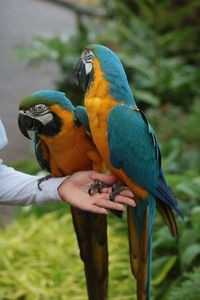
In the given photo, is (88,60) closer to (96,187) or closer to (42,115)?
(42,115)

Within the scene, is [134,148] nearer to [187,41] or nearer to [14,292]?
[14,292]

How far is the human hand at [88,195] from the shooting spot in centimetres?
93

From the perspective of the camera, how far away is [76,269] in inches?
74.0

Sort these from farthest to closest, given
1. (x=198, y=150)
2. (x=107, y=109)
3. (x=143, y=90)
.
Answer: (x=143, y=90), (x=198, y=150), (x=107, y=109)

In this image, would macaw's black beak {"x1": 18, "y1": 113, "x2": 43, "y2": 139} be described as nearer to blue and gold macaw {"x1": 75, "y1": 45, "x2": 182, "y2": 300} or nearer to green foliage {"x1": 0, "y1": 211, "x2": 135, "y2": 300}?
blue and gold macaw {"x1": 75, "y1": 45, "x2": 182, "y2": 300}

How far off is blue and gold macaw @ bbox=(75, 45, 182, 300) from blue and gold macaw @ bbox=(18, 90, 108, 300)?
54 millimetres

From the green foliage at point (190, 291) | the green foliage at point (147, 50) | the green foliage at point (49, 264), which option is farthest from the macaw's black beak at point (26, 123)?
the green foliage at point (147, 50)

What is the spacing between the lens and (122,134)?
917 mm

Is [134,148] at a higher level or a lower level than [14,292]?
higher

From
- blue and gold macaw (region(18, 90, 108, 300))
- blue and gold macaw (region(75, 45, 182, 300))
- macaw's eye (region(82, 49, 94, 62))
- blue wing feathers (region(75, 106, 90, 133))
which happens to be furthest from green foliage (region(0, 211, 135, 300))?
macaw's eye (region(82, 49, 94, 62))

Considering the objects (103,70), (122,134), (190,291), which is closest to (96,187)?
(122,134)

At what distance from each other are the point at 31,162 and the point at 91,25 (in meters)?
1.51

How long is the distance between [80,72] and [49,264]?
44.6 inches

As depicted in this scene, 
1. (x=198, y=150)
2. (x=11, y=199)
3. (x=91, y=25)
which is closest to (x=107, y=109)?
(x=11, y=199)
